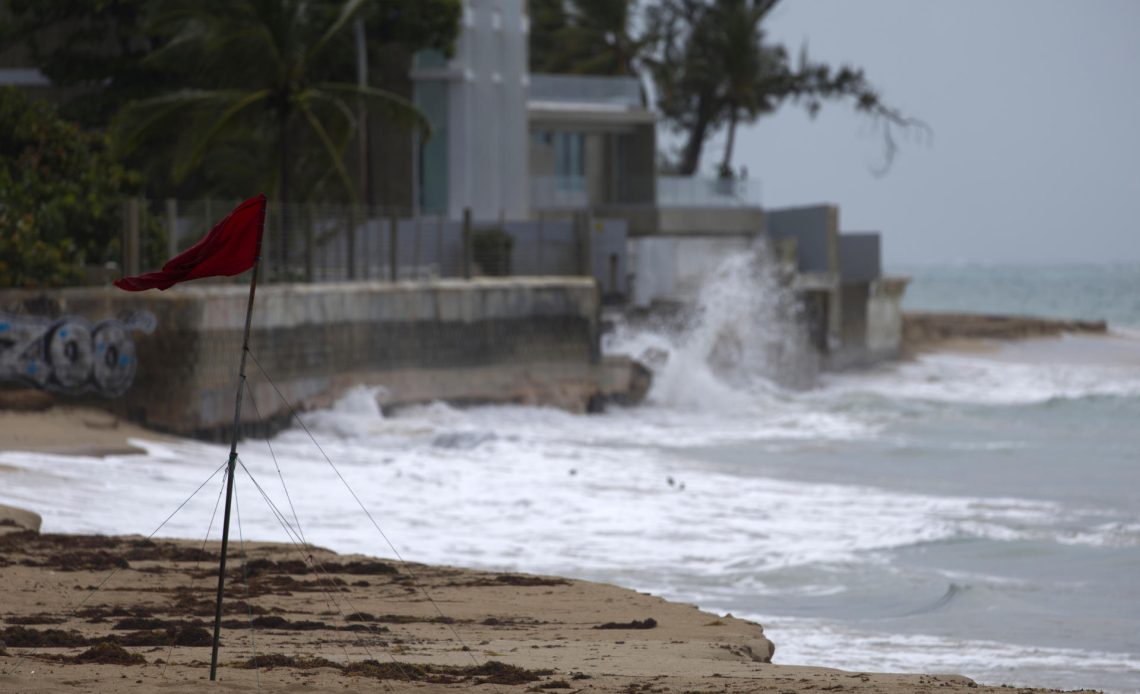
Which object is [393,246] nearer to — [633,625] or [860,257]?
[633,625]

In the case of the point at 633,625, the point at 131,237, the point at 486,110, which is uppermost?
the point at 486,110

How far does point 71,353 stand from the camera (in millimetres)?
21109

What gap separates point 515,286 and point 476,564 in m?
15.5

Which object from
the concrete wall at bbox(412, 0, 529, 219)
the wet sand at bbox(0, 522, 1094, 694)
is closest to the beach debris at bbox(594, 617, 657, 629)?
the wet sand at bbox(0, 522, 1094, 694)

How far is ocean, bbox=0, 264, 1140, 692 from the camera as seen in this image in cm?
1289

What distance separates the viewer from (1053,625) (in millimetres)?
12852

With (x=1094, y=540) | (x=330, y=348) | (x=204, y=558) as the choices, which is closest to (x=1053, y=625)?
(x=1094, y=540)

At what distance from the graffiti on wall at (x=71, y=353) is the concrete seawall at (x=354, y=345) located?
0.15m

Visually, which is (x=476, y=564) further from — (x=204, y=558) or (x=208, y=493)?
(x=208, y=493)

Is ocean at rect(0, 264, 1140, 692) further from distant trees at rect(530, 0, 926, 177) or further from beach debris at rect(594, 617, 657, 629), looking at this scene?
distant trees at rect(530, 0, 926, 177)

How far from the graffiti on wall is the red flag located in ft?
46.7

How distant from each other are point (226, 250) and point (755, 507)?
41.4 feet

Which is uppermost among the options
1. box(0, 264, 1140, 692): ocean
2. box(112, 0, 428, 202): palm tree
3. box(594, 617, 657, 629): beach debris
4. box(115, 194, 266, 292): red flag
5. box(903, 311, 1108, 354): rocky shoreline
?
box(112, 0, 428, 202): palm tree

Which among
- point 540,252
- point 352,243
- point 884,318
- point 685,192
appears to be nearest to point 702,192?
point 685,192
